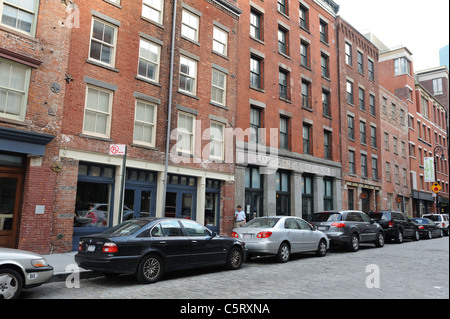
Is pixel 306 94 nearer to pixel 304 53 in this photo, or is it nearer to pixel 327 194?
pixel 304 53

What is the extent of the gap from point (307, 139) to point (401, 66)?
23.5m

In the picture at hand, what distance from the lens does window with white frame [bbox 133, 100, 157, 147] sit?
15.0m

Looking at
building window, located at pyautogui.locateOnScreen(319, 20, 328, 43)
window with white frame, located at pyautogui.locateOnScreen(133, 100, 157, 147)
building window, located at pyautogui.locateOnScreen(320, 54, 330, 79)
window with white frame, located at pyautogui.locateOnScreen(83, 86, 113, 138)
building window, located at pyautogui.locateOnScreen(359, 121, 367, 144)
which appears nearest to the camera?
window with white frame, located at pyautogui.locateOnScreen(83, 86, 113, 138)

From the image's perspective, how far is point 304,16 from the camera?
26156 millimetres

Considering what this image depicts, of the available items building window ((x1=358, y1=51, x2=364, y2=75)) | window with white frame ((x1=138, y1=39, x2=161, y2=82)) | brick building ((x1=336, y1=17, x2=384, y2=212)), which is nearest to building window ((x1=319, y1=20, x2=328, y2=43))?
brick building ((x1=336, y1=17, x2=384, y2=212))

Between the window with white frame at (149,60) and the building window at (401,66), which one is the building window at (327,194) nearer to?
the window with white frame at (149,60)

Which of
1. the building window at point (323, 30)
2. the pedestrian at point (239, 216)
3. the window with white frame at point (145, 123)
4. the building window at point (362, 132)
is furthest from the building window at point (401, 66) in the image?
the window with white frame at point (145, 123)

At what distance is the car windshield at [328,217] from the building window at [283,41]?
12.3 meters

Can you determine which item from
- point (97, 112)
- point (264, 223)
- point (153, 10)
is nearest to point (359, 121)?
point (153, 10)

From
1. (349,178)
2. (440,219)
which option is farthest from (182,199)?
(440,219)

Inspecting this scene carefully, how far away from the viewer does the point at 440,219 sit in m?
28.0

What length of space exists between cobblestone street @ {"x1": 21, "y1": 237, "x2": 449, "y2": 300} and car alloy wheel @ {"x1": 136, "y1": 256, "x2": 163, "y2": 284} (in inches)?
8.0

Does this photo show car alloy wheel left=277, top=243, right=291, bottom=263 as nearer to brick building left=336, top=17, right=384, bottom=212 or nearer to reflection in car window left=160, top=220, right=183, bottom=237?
reflection in car window left=160, top=220, right=183, bottom=237
